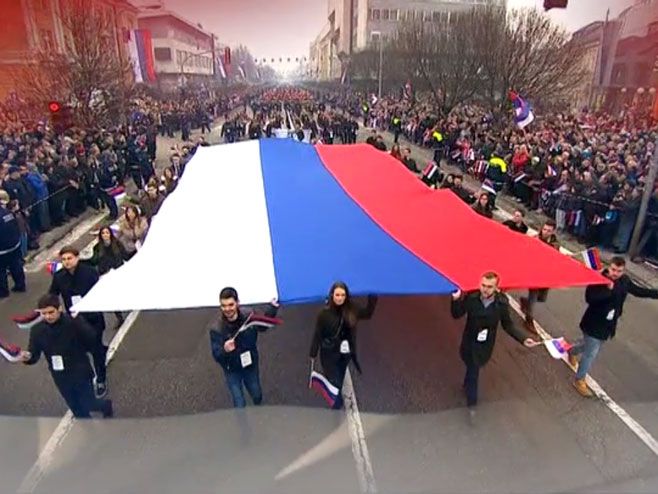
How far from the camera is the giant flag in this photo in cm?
489

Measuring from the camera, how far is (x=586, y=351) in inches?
205

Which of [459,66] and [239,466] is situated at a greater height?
[459,66]

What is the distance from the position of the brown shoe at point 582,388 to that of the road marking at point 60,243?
9.03 metres

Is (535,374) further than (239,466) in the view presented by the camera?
Yes

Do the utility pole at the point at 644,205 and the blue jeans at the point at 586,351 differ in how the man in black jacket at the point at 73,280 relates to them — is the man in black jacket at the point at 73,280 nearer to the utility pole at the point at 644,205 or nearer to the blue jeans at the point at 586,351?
the blue jeans at the point at 586,351

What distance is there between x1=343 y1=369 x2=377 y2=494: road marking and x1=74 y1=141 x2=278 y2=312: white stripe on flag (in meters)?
1.54

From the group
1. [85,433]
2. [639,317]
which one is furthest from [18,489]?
[639,317]

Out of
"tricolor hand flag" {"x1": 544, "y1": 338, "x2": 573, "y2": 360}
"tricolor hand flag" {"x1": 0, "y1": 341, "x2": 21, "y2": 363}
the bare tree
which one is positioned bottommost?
"tricolor hand flag" {"x1": 544, "y1": 338, "x2": 573, "y2": 360}

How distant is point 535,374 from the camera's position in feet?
18.9

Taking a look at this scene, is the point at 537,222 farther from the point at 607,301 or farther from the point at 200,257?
the point at 200,257

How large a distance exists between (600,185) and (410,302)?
5.38 m

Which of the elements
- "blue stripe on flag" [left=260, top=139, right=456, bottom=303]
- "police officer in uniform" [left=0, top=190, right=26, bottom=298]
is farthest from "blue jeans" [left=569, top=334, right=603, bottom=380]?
"police officer in uniform" [left=0, top=190, right=26, bottom=298]

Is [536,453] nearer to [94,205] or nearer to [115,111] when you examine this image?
[94,205]

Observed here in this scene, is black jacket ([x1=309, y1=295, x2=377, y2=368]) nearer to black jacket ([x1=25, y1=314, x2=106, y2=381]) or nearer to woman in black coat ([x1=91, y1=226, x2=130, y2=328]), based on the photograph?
black jacket ([x1=25, y1=314, x2=106, y2=381])
